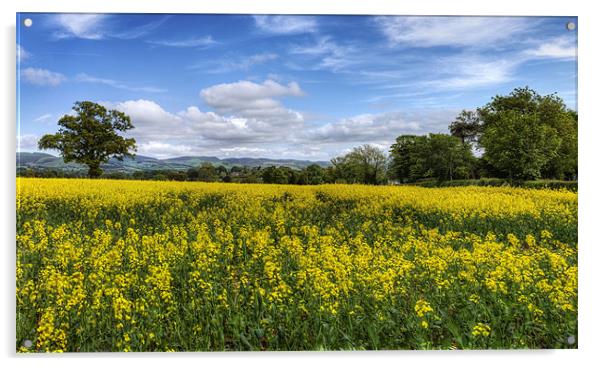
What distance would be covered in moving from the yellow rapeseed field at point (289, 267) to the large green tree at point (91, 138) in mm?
210

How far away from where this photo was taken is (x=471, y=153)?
3.94 metres

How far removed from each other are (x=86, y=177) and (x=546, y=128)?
3742mm

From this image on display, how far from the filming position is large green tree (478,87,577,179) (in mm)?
3910

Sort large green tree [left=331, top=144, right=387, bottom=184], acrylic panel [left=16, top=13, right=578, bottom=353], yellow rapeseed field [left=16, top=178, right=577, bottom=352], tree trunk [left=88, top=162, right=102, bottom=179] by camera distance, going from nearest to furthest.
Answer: yellow rapeseed field [left=16, top=178, right=577, bottom=352] → acrylic panel [left=16, top=13, right=578, bottom=353] → tree trunk [left=88, top=162, right=102, bottom=179] → large green tree [left=331, top=144, right=387, bottom=184]

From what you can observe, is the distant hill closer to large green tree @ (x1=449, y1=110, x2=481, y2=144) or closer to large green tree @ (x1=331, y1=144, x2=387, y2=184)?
large green tree @ (x1=331, y1=144, x2=387, y2=184)

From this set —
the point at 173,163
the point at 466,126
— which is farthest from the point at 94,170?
the point at 466,126

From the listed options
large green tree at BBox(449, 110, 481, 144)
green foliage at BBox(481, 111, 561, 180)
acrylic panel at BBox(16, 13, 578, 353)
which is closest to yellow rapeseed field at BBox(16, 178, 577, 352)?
acrylic panel at BBox(16, 13, 578, 353)

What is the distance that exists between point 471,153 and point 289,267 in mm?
1741

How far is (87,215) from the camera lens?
402 cm

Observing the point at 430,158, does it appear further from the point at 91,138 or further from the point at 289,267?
the point at 91,138

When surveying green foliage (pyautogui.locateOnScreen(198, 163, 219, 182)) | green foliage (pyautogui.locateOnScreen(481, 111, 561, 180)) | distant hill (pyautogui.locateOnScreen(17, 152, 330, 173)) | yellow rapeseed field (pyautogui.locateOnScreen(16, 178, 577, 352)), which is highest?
green foliage (pyautogui.locateOnScreen(481, 111, 561, 180))

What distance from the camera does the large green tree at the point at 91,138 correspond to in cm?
372
